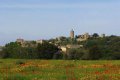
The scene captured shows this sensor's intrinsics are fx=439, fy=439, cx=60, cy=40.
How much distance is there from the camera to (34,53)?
6944 centimetres

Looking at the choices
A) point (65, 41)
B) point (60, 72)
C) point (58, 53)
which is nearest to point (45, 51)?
point (58, 53)

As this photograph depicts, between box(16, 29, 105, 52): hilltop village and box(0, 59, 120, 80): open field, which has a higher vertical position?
box(16, 29, 105, 52): hilltop village

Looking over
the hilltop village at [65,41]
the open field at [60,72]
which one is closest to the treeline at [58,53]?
the hilltop village at [65,41]

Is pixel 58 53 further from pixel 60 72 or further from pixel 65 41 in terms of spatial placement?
pixel 65 41

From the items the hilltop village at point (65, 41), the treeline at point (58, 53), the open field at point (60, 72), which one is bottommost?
the open field at point (60, 72)

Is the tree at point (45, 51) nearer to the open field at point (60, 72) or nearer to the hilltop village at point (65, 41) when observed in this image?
the hilltop village at point (65, 41)

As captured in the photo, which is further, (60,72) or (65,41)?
(65,41)

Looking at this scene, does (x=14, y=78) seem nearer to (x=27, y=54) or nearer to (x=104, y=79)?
(x=104, y=79)

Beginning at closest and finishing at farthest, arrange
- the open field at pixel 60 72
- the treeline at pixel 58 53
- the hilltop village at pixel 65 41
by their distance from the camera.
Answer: the open field at pixel 60 72 < the treeline at pixel 58 53 < the hilltop village at pixel 65 41

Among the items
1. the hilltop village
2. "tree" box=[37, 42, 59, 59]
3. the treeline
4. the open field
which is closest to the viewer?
the open field

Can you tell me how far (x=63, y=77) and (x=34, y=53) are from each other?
2108 inches

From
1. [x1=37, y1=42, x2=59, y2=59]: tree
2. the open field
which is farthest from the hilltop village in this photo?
the open field

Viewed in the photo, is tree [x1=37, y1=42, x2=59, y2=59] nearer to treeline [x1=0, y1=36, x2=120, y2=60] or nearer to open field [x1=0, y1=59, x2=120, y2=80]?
treeline [x1=0, y1=36, x2=120, y2=60]

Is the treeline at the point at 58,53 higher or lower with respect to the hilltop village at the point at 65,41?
lower
